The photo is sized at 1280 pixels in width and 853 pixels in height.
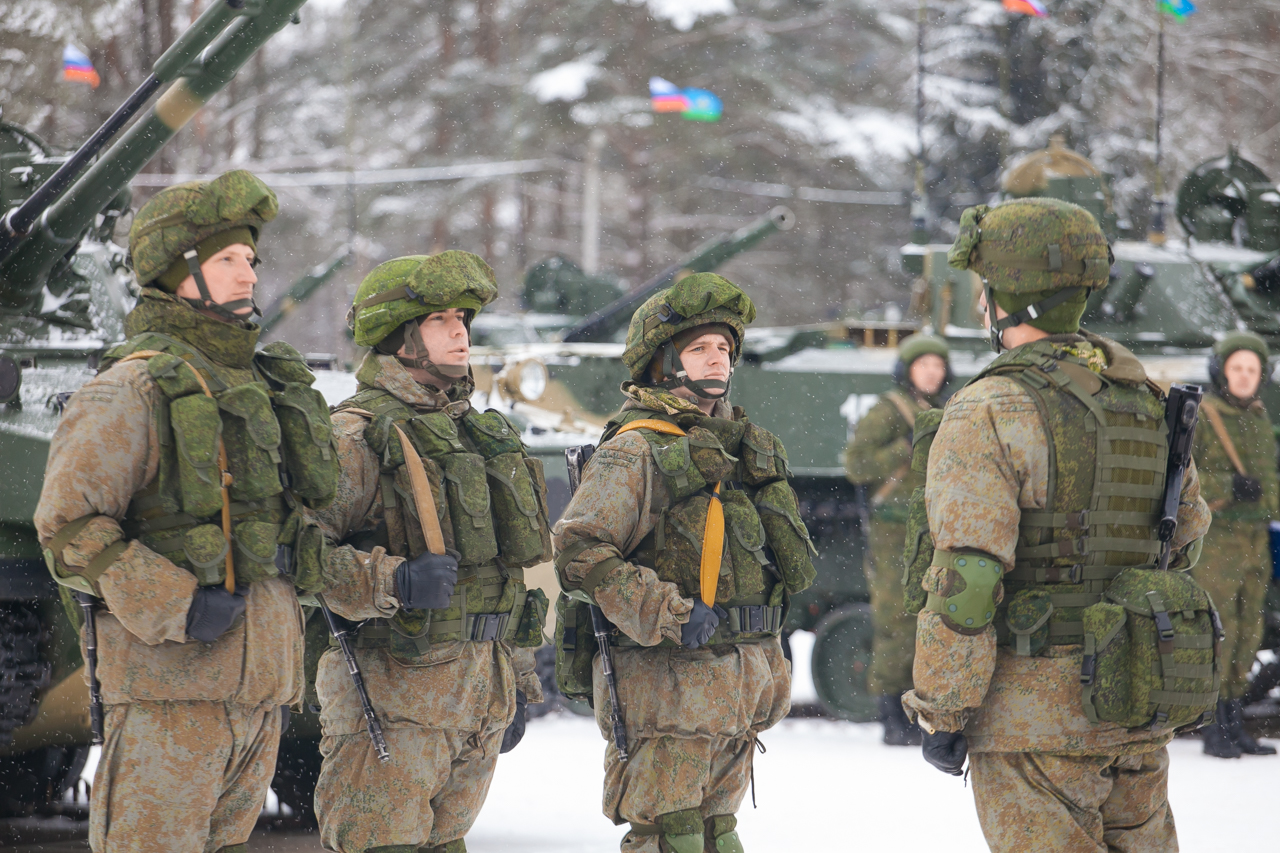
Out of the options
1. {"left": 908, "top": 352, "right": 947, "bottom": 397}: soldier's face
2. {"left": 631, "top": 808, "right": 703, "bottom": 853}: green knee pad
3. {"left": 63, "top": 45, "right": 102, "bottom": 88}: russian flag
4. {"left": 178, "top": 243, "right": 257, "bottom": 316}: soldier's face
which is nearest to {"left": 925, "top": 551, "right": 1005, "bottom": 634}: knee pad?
{"left": 631, "top": 808, "right": 703, "bottom": 853}: green knee pad

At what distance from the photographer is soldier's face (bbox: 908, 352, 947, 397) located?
880cm

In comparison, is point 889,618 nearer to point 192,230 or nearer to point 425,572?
point 425,572

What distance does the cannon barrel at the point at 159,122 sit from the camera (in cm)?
612

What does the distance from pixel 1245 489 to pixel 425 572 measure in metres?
5.92

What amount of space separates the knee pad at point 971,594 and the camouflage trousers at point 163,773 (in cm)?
175

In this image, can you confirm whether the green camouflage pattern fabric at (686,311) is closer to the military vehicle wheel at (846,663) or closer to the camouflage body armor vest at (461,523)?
the camouflage body armor vest at (461,523)

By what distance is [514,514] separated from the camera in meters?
4.51

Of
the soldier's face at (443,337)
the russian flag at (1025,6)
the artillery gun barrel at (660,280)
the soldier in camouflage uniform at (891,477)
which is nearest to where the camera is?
the soldier's face at (443,337)

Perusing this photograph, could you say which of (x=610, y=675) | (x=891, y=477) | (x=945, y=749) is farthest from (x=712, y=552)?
(x=891, y=477)

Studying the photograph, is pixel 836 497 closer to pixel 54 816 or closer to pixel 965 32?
pixel 54 816

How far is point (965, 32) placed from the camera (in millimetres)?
26328

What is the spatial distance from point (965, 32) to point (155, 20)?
546 inches

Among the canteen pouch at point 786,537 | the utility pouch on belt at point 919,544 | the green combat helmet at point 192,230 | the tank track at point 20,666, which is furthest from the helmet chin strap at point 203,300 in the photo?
the tank track at point 20,666

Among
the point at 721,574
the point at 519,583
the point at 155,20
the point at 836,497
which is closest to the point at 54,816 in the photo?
the point at 519,583
